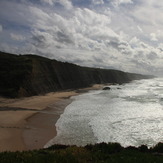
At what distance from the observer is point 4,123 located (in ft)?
69.0

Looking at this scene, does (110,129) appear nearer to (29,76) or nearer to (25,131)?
(25,131)

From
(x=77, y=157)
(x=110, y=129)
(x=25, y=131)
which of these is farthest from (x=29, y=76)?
(x=77, y=157)

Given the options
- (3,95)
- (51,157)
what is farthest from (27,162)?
(3,95)

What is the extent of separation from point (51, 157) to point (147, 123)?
16379 millimetres

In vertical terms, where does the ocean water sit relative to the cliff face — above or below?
below

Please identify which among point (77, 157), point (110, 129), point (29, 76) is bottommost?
point (110, 129)

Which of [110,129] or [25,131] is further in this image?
[110,129]

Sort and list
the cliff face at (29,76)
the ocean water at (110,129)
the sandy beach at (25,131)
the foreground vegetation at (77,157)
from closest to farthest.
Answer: the foreground vegetation at (77,157)
the sandy beach at (25,131)
the ocean water at (110,129)
the cliff face at (29,76)

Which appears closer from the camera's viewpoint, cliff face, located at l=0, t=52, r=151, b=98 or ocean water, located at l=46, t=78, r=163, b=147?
ocean water, located at l=46, t=78, r=163, b=147

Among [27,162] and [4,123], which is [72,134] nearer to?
[4,123]

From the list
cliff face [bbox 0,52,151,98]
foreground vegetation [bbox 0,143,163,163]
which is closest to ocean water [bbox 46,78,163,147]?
foreground vegetation [bbox 0,143,163,163]

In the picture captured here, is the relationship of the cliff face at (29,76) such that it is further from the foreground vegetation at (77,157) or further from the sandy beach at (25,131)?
the foreground vegetation at (77,157)

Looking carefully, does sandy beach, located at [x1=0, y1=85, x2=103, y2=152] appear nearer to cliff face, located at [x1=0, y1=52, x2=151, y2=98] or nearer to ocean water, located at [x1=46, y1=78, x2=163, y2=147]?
ocean water, located at [x1=46, y1=78, x2=163, y2=147]

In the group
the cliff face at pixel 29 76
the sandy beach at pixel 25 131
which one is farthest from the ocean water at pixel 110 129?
the cliff face at pixel 29 76
